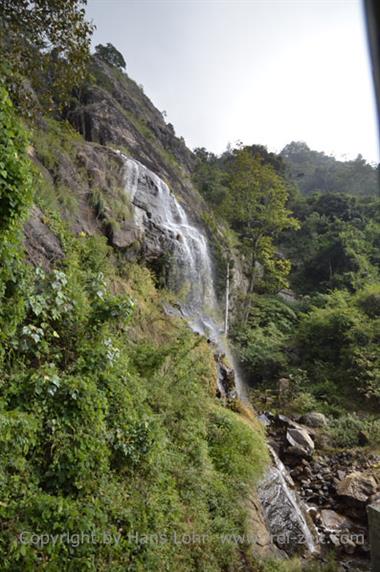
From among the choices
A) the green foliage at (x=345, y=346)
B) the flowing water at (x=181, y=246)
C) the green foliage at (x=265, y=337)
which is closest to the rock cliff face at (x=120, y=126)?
the flowing water at (x=181, y=246)

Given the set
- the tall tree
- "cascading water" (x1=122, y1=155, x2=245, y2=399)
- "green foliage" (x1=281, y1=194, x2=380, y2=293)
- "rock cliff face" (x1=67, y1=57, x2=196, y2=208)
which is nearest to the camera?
"cascading water" (x1=122, y1=155, x2=245, y2=399)

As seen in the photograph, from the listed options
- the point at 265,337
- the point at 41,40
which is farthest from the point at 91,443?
the point at 265,337

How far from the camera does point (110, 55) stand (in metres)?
25.1

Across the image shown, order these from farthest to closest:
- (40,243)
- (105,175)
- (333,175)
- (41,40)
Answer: (333,175), (105,175), (41,40), (40,243)

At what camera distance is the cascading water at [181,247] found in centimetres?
1020

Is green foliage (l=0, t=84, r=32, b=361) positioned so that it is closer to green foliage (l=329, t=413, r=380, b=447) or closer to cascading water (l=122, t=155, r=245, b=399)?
cascading water (l=122, t=155, r=245, b=399)

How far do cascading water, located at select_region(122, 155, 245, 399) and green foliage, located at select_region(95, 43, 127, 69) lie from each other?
18.3 metres

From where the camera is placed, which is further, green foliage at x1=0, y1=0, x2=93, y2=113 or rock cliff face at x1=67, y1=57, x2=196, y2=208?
rock cliff face at x1=67, y1=57, x2=196, y2=208

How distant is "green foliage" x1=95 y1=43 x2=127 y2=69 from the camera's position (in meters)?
24.2

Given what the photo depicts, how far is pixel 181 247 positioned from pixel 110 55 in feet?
75.5

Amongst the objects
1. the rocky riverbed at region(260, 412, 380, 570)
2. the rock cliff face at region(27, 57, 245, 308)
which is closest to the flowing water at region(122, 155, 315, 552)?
the rock cliff face at region(27, 57, 245, 308)

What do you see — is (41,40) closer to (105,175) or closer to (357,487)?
(105,175)

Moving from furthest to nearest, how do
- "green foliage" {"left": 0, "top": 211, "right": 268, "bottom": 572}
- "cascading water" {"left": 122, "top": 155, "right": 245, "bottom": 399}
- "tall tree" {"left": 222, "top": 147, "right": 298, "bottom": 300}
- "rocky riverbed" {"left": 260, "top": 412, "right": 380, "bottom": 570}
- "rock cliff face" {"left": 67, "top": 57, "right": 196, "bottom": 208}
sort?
"tall tree" {"left": 222, "top": 147, "right": 298, "bottom": 300}
"rock cliff face" {"left": 67, "top": 57, "right": 196, "bottom": 208}
"cascading water" {"left": 122, "top": 155, "right": 245, "bottom": 399}
"rocky riverbed" {"left": 260, "top": 412, "right": 380, "bottom": 570}
"green foliage" {"left": 0, "top": 211, "right": 268, "bottom": 572}

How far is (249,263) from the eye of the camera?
57.0ft
